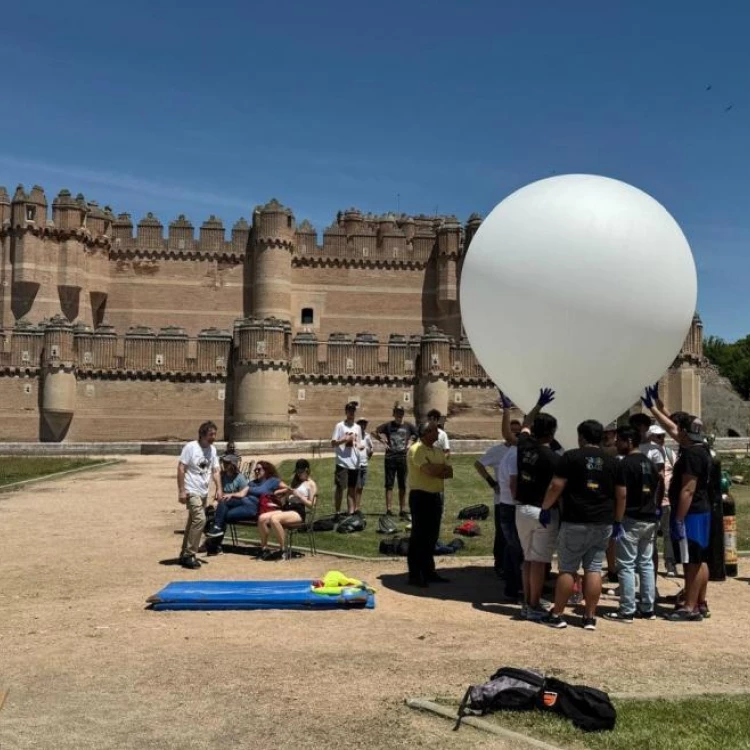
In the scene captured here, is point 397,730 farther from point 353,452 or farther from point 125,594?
point 353,452

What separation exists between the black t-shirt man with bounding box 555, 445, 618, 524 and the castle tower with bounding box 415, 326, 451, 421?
1125 inches

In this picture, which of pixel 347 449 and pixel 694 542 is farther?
pixel 347 449

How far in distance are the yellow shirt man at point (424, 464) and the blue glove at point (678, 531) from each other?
2371 mm

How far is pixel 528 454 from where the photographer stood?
23.9 ft

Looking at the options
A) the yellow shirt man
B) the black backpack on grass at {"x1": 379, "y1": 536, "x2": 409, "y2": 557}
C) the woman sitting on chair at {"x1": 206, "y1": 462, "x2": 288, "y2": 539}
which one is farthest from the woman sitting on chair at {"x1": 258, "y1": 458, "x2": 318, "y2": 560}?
the yellow shirt man

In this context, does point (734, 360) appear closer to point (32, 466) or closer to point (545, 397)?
point (32, 466)

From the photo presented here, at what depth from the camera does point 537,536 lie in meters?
7.32

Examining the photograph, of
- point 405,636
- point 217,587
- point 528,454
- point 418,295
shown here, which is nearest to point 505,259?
point 528,454

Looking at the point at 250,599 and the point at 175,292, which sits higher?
the point at 175,292

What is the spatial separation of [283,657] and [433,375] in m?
30.2

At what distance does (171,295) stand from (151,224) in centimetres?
405

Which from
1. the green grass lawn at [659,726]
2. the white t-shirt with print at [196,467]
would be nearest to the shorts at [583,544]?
the green grass lawn at [659,726]

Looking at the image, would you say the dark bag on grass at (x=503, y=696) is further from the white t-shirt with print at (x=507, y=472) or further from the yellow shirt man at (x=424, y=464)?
the yellow shirt man at (x=424, y=464)

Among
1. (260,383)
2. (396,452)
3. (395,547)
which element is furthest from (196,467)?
(260,383)
